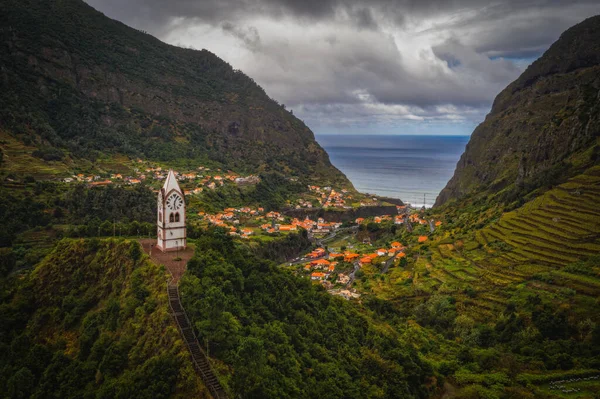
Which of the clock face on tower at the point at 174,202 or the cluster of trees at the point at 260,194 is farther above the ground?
the clock face on tower at the point at 174,202

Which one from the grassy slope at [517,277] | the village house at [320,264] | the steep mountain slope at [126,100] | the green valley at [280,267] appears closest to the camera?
the green valley at [280,267]

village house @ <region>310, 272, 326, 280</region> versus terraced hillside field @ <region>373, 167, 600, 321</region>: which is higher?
terraced hillside field @ <region>373, 167, 600, 321</region>

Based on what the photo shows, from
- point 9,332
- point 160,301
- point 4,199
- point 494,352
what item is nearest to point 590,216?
point 494,352

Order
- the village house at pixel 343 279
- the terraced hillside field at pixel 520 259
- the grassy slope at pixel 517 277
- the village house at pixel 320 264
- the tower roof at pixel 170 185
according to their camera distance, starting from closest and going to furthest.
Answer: the grassy slope at pixel 517 277, the tower roof at pixel 170 185, the terraced hillside field at pixel 520 259, the village house at pixel 343 279, the village house at pixel 320 264

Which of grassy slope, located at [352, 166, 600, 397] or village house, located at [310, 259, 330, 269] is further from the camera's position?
village house, located at [310, 259, 330, 269]

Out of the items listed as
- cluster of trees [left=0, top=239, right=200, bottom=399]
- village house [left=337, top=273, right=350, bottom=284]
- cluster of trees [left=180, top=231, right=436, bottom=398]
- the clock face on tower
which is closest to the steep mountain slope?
cluster of trees [left=0, top=239, right=200, bottom=399]

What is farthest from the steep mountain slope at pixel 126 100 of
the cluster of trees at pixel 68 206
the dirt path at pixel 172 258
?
the dirt path at pixel 172 258

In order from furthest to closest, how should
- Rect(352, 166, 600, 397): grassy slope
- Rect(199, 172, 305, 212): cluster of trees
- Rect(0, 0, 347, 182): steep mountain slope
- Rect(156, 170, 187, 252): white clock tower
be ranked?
Rect(0, 0, 347, 182): steep mountain slope → Rect(199, 172, 305, 212): cluster of trees → Rect(156, 170, 187, 252): white clock tower → Rect(352, 166, 600, 397): grassy slope

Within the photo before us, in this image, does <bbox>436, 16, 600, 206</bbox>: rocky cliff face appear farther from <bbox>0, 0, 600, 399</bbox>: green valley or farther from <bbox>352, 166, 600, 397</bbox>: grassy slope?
<bbox>352, 166, 600, 397</bbox>: grassy slope

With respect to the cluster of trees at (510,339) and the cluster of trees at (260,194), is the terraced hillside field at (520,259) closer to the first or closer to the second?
the cluster of trees at (510,339)
